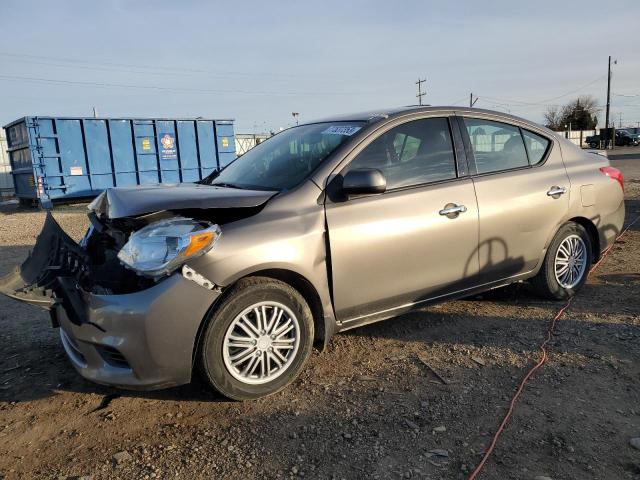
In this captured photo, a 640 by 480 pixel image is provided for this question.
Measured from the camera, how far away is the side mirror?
308 cm

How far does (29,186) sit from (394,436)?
15.5m

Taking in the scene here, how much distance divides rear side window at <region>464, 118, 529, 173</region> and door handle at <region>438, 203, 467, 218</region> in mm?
438

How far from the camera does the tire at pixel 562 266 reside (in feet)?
14.3

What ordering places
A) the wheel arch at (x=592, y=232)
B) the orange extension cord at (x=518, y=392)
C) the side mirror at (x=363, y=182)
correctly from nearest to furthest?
the orange extension cord at (x=518, y=392) < the side mirror at (x=363, y=182) < the wheel arch at (x=592, y=232)

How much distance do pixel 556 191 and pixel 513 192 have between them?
20.1 inches

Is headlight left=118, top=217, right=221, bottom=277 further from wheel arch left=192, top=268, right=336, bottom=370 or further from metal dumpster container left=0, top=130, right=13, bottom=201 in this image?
metal dumpster container left=0, top=130, right=13, bottom=201

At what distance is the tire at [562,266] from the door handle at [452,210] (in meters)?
1.18

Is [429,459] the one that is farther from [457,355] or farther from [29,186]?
[29,186]

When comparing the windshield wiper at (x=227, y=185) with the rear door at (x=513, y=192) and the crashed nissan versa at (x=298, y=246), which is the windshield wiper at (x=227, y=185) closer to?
the crashed nissan versa at (x=298, y=246)

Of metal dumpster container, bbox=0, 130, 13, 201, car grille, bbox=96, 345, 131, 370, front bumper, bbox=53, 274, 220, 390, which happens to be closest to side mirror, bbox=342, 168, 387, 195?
front bumper, bbox=53, 274, 220, 390

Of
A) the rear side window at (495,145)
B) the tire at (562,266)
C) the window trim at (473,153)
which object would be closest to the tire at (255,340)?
the window trim at (473,153)

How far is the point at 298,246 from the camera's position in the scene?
299cm

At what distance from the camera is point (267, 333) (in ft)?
9.71

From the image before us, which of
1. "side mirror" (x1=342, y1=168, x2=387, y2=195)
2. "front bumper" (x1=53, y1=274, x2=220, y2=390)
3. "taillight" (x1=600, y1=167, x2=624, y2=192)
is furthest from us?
"taillight" (x1=600, y1=167, x2=624, y2=192)
